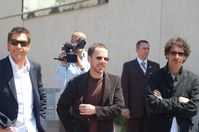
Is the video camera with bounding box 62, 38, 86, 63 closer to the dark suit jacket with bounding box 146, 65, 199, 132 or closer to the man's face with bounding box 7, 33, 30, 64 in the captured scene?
the dark suit jacket with bounding box 146, 65, 199, 132

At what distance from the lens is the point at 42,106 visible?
4934 mm

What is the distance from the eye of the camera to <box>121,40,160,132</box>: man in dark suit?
24.1 ft

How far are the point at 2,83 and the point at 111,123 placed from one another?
1118 millimetres

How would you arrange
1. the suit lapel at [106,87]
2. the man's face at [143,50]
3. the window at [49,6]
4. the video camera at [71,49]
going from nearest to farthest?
the suit lapel at [106,87], the video camera at [71,49], the man's face at [143,50], the window at [49,6]

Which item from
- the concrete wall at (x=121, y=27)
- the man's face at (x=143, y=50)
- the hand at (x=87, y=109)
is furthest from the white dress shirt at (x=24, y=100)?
the concrete wall at (x=121, y=27)

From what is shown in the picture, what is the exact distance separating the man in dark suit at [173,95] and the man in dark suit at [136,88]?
80.9 inches

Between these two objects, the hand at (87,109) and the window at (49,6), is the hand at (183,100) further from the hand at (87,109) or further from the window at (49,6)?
the window at (49,6)

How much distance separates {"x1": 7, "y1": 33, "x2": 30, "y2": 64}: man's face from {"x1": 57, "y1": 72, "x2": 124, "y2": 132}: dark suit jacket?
0.57m

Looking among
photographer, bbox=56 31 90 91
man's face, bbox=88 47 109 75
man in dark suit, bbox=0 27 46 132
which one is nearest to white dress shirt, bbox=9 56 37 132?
man in dark suit, bbox=0 27 46 132

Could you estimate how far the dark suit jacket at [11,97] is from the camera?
459 centimetres

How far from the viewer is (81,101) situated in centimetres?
484

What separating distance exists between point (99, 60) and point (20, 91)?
0.80 metres

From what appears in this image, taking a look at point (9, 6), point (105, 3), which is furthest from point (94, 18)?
point (9, 6)

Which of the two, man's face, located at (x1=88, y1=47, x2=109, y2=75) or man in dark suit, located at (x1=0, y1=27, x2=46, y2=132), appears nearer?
man in dark suit, located at (x1=0, y1=27, x2=46, y2=132)
